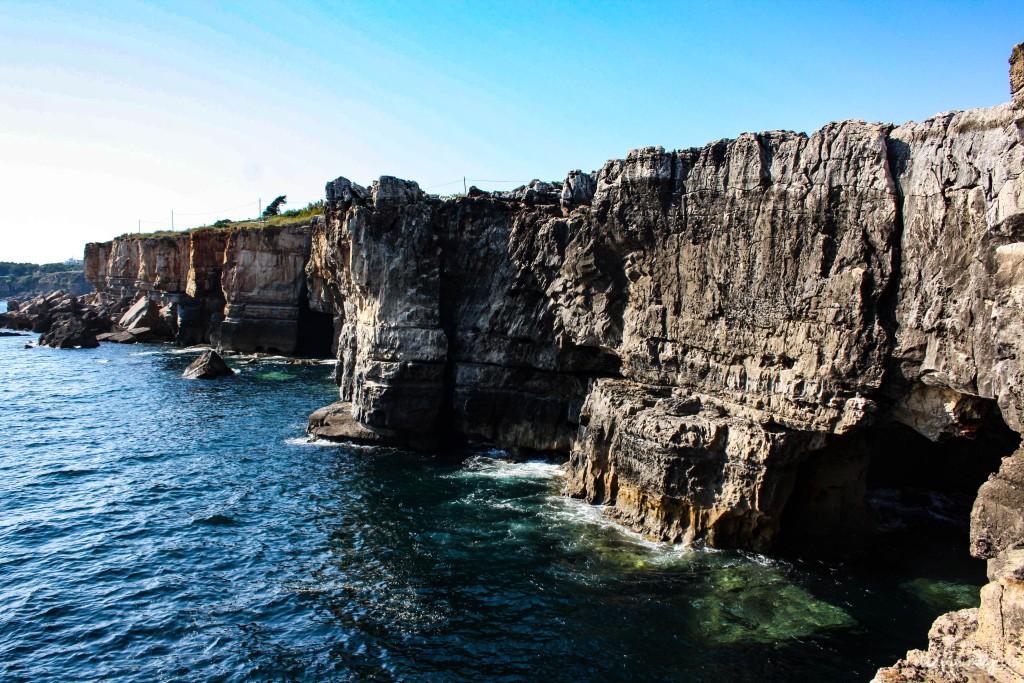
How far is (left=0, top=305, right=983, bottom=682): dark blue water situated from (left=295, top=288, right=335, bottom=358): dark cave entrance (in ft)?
127

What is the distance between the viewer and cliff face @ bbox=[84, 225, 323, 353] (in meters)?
72.4

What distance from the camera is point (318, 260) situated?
56.3 meters

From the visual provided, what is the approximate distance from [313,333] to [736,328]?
59.6m

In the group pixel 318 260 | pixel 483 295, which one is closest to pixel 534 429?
pixel 483 295

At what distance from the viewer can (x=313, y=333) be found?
252 feet

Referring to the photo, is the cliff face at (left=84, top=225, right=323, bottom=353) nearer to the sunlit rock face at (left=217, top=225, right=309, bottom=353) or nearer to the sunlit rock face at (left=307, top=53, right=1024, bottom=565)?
the sunlit rock face at (left=217, top=225, right=309, bottom=353)

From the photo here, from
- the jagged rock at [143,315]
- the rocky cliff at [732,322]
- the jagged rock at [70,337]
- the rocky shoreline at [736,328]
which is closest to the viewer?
the rocky shoreline at [736,328]

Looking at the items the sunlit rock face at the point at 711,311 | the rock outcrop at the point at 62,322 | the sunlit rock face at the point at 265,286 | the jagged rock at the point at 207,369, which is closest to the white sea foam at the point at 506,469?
the sunlit rock face at the point at 711,311

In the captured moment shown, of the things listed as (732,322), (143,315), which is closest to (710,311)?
(732,322)

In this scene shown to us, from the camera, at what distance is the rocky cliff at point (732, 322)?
1908cm

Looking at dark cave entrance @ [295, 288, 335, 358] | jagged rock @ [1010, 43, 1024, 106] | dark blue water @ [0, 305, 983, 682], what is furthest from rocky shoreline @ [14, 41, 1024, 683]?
dark cave entrance @ [295, 288, 335, 358]

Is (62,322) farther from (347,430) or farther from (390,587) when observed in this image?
(390,587)

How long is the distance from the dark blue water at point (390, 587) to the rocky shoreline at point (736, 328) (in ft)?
8.83

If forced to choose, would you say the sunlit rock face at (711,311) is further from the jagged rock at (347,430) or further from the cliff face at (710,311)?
the jagged rock at (347,430)
